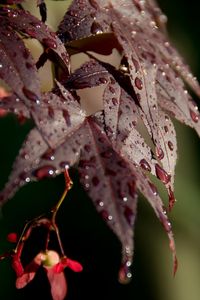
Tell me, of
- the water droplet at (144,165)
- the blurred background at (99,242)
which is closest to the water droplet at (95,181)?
the water droplet at (144,165)

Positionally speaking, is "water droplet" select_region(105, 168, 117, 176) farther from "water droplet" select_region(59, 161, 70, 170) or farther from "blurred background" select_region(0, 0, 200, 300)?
"blurred background" select_region(0, 0, 200, 300)

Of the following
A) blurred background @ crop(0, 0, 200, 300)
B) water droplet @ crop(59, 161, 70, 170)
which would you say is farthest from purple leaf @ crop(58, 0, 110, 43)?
blurred background @ crop(0, 0, 200, 300)

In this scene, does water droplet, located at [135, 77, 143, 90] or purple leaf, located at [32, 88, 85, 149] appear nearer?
purple leaf, located at [32, 88, 85, 149]

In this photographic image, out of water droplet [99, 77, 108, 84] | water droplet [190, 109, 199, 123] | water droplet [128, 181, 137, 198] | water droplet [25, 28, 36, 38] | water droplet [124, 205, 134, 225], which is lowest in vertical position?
water droplet [190, 109, 199, 123]

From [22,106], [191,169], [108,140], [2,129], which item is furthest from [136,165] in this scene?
[191,169]

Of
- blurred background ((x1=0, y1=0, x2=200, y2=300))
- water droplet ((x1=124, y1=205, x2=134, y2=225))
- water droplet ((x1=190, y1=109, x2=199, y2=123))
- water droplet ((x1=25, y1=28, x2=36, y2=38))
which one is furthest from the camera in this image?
blurred background ((x1=0, y1=0, x2=200, y2=300))

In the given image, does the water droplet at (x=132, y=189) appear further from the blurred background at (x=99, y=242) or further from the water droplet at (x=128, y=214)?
the blurred background at (x=99, y=242)

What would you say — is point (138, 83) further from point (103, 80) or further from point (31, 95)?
point (31, 95)
